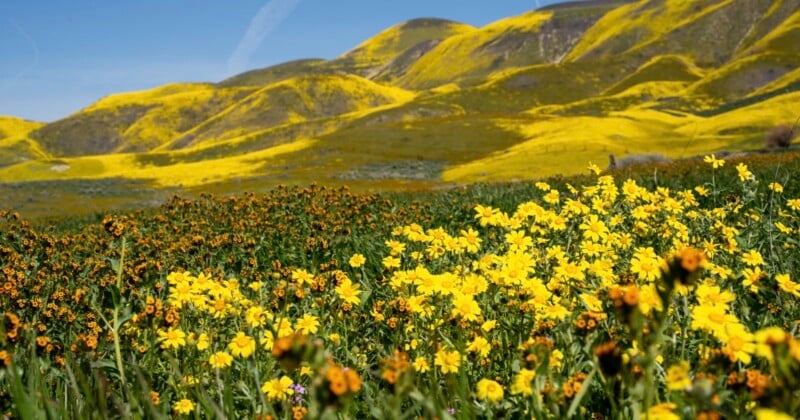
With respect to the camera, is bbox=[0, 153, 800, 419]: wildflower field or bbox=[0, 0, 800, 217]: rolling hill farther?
bbox=[0, 0, 800, 217]: rolling hill

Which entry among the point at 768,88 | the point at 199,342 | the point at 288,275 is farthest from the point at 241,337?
the point at 768,88

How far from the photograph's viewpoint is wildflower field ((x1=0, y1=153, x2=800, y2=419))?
179 centimetres

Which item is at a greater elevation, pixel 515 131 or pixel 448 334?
pixel 515 131

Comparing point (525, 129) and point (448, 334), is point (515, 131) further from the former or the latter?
point (448, 334)

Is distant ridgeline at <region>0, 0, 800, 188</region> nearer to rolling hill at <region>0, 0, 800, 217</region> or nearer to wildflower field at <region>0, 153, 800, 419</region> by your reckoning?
rolling hill at <region>0, 0, 800, 217</region>

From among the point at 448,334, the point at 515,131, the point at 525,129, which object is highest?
the point at 525,129

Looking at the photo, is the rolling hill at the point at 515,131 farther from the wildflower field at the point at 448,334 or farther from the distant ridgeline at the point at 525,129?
the wildflower field at the point at 448,334

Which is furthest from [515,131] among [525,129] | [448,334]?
[448,334]

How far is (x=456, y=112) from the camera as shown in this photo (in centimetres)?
16100

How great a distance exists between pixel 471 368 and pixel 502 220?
6.48 ft

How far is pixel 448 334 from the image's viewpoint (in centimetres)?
402

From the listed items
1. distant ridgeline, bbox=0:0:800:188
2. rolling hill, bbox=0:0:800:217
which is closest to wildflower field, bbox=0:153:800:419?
rolling hill, bbox=0:0:800:217

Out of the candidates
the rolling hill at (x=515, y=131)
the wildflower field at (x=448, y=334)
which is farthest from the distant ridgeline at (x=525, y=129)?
the wildflower field at (x=448, y=334)

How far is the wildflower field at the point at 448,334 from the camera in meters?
1.79
